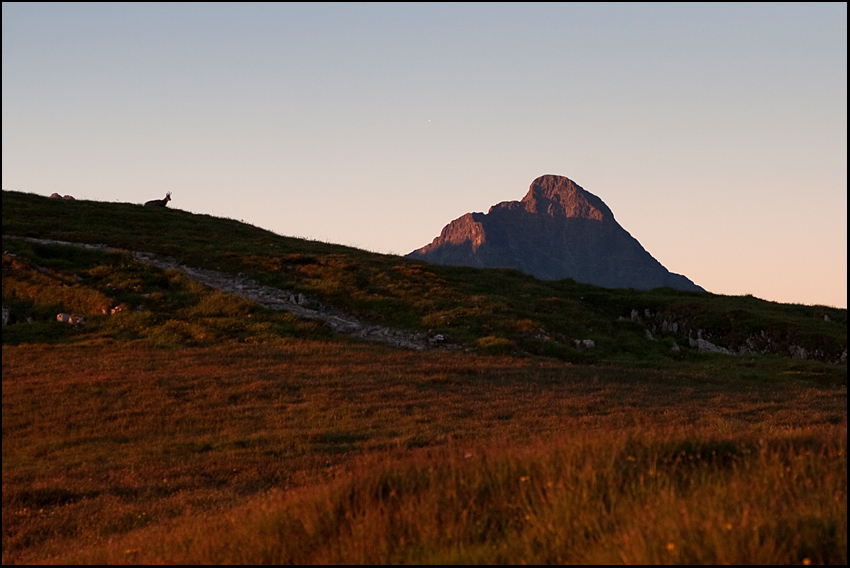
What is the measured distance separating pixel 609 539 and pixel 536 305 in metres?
33.0

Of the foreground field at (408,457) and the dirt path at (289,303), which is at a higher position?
the dirt path at (289,303)

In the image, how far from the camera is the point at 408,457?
1043cm

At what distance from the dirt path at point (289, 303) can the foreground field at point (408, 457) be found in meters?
2.81

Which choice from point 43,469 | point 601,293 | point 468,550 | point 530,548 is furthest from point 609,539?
point 601,293

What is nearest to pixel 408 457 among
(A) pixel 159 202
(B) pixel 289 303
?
(B) pixel 289 303

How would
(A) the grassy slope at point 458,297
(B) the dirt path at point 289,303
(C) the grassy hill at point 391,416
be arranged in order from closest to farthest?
(C) the grassy hill at point 391,416
(B) the dirt path at point 289,303
(A) the grassy slope at point 458,297

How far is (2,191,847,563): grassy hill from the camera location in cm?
717

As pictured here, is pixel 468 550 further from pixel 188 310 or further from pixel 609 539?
pixel 188 310

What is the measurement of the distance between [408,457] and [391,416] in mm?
9043

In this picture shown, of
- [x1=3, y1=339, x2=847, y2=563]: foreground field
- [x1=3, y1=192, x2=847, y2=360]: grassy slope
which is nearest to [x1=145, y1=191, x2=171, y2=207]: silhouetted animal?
[x1=3, y1=192, x2=847, y2=360]: grassy slope

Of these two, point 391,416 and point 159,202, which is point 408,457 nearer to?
point 391,416

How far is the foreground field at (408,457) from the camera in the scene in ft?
22.3

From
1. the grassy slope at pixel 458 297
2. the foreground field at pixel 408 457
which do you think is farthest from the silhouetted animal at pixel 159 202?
the foreground field at pixel 408 457

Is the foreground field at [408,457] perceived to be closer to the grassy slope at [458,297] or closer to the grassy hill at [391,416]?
the grassy hill at [391,416]
